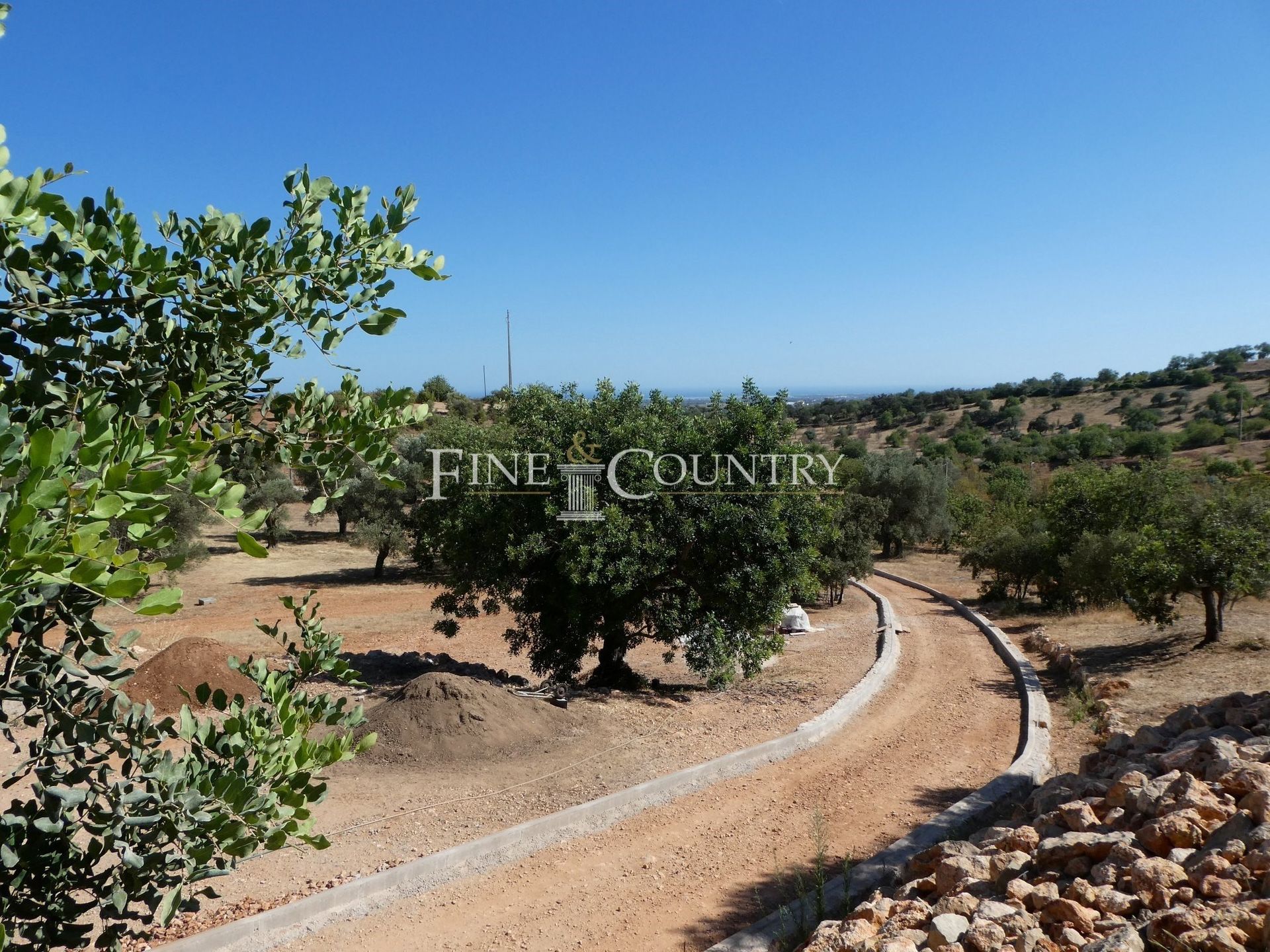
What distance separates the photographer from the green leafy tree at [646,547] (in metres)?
11.3

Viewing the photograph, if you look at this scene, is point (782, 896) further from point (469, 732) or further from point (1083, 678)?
point (1083, 678)

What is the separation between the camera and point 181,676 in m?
10.7

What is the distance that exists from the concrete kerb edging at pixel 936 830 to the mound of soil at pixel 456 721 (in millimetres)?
4343

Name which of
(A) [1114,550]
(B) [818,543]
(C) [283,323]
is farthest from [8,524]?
(A) [1114,550]

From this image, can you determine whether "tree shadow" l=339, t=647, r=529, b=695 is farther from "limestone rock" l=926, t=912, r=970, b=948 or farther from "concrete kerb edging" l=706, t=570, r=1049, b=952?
"limestone rock" l=926, t=912, r=970, b=948

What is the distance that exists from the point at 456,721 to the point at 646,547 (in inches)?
134

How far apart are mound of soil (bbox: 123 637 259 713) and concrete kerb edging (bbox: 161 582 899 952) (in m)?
4.93

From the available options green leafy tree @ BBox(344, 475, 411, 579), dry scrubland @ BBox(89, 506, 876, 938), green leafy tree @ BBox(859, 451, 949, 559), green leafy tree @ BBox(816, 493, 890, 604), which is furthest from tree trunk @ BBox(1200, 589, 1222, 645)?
green leafy tree @ BBox(859, 451, 949, 559)

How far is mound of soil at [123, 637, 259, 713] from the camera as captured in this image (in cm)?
1027

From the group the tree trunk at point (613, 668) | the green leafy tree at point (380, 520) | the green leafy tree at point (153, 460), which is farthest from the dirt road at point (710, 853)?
the green leafy tree at point (380, 520)

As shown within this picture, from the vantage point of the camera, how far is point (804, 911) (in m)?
5.81

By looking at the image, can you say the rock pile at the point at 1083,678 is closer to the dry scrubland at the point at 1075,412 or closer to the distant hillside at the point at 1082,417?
the distant hillside at the point at 1082,417

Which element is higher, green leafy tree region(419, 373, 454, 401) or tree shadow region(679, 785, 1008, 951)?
green leafy tree region(419, 373, 454, 401)

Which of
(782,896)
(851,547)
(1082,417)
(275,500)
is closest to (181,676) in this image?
(782,896)
